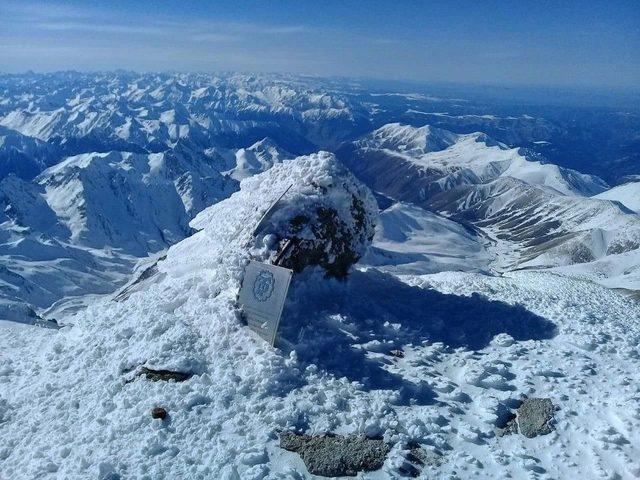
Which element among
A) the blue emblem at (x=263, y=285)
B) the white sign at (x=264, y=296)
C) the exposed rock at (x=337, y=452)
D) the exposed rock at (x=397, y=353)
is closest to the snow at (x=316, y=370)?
the exposed rock at (x=397, y=353)

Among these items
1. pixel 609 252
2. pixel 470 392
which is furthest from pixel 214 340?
pixel 609 252

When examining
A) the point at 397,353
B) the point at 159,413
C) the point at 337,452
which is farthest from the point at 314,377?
the point at 159,413

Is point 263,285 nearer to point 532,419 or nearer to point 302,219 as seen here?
point 302,219

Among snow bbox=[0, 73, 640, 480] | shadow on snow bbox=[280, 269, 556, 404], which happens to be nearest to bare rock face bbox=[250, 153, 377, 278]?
snow bbox=[0, 73, 640, 480]

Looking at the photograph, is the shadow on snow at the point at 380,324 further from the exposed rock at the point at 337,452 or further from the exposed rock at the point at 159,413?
the exposed rock at the point at 159,413

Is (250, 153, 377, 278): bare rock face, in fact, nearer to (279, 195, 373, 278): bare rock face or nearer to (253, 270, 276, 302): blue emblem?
(279, 195, 373, 278): bare rock face

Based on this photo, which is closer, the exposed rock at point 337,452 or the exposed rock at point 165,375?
the exposed rock at point 337,452
